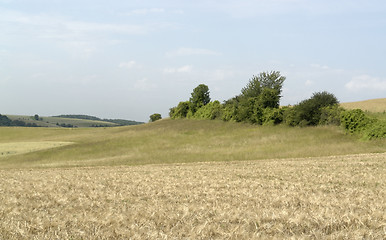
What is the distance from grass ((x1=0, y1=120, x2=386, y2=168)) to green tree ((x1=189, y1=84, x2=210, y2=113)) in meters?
28.7

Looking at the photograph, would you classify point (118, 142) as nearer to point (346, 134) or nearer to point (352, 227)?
point (346, 134)

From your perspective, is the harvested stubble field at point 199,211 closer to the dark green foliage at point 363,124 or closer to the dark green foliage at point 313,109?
the dark green foliage at point 363,124

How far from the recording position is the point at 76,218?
8859 millimetres

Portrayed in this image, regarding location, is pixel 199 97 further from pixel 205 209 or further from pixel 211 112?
pixel 205 209

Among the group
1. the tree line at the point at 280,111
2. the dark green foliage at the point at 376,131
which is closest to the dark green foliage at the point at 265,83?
the tree line at the point at 280,111

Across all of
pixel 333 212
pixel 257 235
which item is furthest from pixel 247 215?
pixel 333 212

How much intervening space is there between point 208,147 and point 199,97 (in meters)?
47.8

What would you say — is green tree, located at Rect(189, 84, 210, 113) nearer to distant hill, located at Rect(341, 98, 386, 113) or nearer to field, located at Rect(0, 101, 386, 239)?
distant hill, located at Rect(341, 98, 386, 113)

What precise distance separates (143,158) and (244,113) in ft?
92.2

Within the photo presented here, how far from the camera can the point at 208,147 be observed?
46406mm

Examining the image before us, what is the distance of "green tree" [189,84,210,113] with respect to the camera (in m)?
91.7

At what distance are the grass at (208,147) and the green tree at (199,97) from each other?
28705 millimetres

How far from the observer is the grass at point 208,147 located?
37719mm

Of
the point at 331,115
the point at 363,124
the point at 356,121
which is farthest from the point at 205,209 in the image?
the point at 331,115
